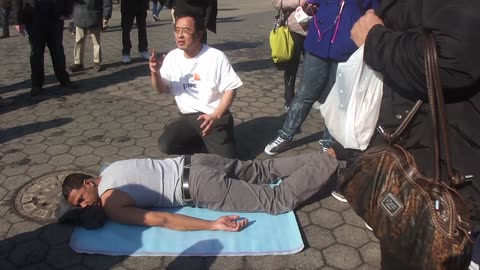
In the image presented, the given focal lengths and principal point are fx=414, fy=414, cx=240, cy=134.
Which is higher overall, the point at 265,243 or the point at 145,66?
the point at 145,66

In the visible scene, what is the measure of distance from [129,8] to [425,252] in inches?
247

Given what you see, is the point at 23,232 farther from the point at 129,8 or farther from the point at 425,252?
the point at 129,8

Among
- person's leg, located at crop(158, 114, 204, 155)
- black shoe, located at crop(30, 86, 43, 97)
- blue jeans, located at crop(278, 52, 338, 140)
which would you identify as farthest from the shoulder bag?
black shoe, located at crop(30, 86, 43, 97)

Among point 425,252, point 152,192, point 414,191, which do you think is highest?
point 414,191

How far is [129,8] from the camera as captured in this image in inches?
265

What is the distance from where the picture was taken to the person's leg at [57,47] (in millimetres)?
5312

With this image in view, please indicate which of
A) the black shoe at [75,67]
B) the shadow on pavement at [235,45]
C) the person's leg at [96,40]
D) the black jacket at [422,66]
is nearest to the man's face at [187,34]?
the black jacket at [422,66]


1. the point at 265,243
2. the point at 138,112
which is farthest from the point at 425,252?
the point at 138,112

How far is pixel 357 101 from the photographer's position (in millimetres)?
2127

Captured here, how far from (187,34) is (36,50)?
2.85 metres

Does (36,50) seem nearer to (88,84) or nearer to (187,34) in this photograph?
(88,84)

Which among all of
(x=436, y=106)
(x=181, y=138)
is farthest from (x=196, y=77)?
(x=436, y=106)

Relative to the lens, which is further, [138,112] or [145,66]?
[145,66]

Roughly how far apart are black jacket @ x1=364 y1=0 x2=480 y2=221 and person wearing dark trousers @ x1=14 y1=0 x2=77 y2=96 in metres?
4.52
